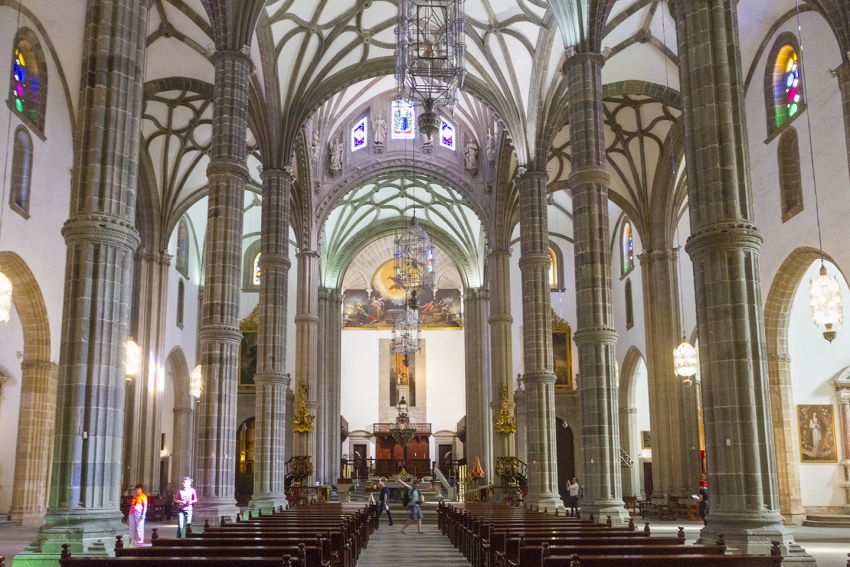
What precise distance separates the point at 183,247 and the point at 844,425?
28268mm


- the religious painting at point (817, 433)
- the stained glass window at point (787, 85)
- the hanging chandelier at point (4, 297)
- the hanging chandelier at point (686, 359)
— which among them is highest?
the stained glass window at point (787, 85)

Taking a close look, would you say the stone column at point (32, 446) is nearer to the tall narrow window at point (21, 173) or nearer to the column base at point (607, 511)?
the tall narrow window at point (21, 173)

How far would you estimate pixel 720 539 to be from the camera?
9680mm

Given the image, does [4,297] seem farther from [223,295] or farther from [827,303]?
[827,303]

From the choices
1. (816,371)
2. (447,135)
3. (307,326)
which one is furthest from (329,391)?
(816,371)

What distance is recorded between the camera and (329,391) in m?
41.8

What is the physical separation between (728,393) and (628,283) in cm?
2721

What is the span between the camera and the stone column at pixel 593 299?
18.5 metres

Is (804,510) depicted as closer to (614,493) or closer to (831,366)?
(831,366)

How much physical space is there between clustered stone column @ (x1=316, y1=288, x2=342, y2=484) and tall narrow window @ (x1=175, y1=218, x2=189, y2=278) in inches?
294

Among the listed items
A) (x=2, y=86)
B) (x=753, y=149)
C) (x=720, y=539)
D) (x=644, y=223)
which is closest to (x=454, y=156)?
(x=644, y=223)

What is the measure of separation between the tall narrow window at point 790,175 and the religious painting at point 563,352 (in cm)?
2037

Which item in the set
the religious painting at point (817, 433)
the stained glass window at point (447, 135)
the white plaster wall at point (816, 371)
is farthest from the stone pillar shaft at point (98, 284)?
the stained glass window at point (447, 135)

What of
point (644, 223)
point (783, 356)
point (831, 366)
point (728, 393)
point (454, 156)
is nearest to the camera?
point (728, 393)
